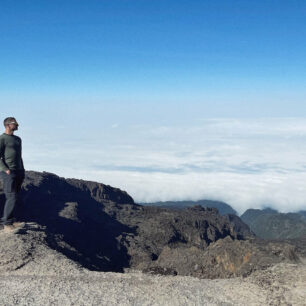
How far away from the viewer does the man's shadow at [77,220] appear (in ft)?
99.6

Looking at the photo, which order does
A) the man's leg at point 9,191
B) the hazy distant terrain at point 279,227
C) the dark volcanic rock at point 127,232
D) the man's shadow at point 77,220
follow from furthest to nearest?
the hazy distant terrain at point 279,227 < the man's shadow at point 77,220 < the dark volcanic rock at point 127,232 < the man's leg at point 9,191

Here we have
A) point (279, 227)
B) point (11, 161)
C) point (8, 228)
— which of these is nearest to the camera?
point (11, 161)

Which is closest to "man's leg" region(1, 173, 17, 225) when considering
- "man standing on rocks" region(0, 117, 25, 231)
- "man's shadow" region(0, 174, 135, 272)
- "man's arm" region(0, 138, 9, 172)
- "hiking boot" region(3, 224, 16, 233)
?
"man standing on rocks" region(0, 117, 25, 231)

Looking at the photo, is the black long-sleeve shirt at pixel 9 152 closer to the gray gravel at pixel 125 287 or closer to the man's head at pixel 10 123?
the man's head at pixel 10 123

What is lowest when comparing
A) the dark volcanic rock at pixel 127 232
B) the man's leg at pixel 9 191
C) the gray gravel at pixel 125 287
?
the dark volcanic rock at pixel 127 232

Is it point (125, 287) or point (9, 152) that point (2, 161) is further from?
point (125, 287)

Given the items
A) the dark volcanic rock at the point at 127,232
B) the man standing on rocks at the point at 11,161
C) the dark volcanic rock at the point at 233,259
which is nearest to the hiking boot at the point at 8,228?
the man standing on rocks at the point at 11,161

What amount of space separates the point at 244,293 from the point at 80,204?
34.7 metres

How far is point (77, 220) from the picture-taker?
117 feet

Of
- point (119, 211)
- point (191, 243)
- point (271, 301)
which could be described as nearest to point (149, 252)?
point (191, 243)

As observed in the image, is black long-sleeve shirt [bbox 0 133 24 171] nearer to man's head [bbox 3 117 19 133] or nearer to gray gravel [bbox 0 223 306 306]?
man's head [bbox 3 117 19 133]

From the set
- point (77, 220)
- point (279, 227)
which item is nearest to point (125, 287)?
point (77, 220)

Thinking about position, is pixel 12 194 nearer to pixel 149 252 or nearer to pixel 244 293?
pixel 244 293

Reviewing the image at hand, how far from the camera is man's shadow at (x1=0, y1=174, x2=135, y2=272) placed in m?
30.3
